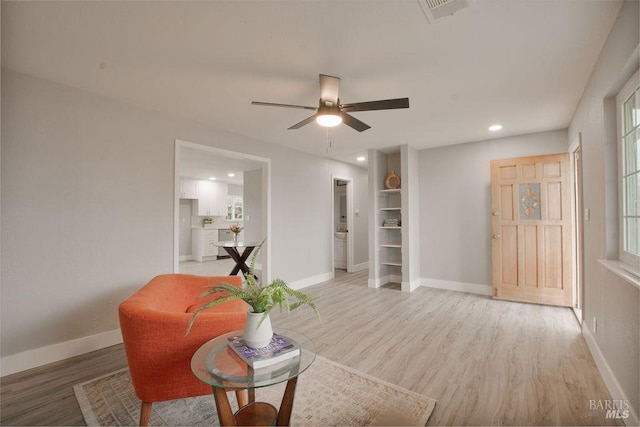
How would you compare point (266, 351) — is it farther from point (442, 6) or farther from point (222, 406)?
point (442, 6)

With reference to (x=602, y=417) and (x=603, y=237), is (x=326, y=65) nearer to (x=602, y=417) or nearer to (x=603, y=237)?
(x=603, y=237)

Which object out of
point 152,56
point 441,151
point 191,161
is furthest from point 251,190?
point 152,56

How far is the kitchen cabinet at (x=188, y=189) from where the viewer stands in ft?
27.7

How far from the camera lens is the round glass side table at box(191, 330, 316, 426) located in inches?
52.5

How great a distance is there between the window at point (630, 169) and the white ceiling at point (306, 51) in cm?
51

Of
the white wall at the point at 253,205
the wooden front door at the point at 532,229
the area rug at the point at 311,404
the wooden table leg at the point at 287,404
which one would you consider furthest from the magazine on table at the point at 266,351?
the white wall at the point at 253,205

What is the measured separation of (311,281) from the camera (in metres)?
5.47

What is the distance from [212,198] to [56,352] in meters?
6.68

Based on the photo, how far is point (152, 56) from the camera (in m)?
2.28

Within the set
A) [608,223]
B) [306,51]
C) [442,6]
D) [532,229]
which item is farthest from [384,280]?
[442,6]

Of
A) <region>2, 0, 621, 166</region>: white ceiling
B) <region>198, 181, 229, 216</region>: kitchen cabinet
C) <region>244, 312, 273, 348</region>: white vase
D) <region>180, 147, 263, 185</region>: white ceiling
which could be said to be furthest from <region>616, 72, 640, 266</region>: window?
<region>198, 181, 229, 216</region>: kitchen cabinet

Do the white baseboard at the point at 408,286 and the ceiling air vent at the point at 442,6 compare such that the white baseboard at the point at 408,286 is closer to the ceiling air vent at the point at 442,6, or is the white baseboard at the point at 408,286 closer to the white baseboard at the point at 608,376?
the white baseboard at the point at 608,376

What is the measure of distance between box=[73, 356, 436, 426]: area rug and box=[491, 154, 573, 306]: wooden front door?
315cm

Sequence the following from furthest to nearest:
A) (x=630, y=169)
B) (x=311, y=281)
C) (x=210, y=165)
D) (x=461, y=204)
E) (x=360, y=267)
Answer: (x=360, y=267) < (x=210, y=165) < (x=311, y=281) < (x=461, y=204) < (x=630, y=169)
